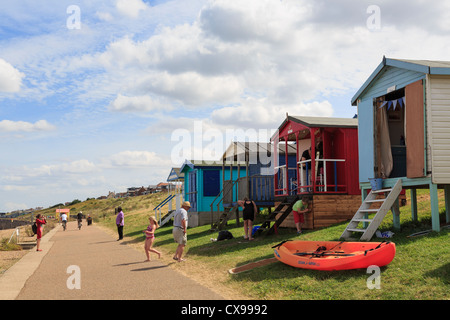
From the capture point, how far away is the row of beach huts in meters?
11.5

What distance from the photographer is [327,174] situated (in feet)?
56.5

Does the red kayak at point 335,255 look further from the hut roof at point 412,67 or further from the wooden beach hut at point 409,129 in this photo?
the hut roof at point 412,67

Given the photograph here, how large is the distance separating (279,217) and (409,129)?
564cm

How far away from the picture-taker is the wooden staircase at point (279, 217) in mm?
15720

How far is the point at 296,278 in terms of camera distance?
8875 mm

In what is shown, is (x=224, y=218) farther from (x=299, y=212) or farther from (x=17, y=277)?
(x=17, y=277)

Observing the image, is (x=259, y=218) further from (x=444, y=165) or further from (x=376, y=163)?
(x=444, y=165)

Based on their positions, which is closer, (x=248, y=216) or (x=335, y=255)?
(x=335, y=255)

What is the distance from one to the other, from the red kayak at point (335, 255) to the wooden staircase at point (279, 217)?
4921 millimetres

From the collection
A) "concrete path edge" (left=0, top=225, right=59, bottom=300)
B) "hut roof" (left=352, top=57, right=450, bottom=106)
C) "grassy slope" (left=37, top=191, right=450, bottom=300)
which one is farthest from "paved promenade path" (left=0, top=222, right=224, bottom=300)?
"hut roof" (left=352, top=57, right=450, bottom=106)

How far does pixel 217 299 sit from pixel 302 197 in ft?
28.1

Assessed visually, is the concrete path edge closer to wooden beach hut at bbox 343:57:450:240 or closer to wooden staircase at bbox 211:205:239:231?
wooden staircase at bbox 211:205:239:231

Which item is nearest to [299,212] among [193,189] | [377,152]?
[377,152]

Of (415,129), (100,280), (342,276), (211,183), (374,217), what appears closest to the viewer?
(342,276)
